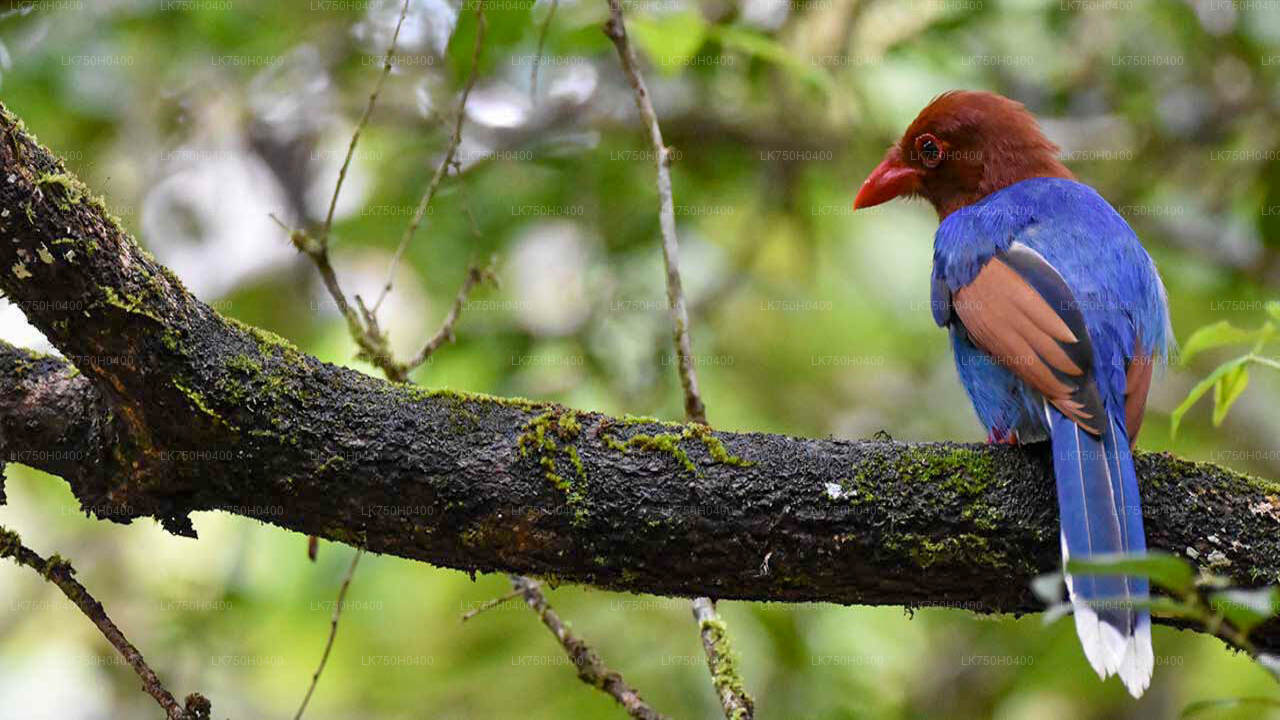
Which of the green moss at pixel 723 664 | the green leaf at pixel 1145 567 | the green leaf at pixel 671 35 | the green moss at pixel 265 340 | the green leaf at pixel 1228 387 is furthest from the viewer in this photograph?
the green leaf at pixel 671 35

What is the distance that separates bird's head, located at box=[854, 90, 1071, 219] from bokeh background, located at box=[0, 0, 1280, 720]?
2.39 ft

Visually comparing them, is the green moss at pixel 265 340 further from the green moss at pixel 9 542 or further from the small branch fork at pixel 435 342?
the small branch fork at pixel 435 342

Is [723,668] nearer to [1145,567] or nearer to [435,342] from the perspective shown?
[435,342]

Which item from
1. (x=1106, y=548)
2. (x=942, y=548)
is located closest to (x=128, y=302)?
(x=942, y=548)

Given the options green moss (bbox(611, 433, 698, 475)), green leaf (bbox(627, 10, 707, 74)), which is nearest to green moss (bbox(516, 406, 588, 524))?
green moss (bbox(611, 433, 698, 475))

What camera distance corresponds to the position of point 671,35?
13.4 feet

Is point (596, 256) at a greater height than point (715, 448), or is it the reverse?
point (596, 256)

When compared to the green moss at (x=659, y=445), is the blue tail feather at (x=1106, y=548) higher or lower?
lower

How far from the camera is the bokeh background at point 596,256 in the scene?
521cm

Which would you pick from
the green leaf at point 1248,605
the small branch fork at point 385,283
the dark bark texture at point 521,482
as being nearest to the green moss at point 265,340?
the dark bark texture at point 521,482

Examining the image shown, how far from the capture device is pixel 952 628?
6.07 metres

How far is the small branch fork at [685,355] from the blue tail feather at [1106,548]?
83 cm

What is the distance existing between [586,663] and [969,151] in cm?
243

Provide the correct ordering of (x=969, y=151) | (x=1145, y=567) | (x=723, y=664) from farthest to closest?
(x=969, y=151) → (x=723, y=664) → (x=1145, y=567)
